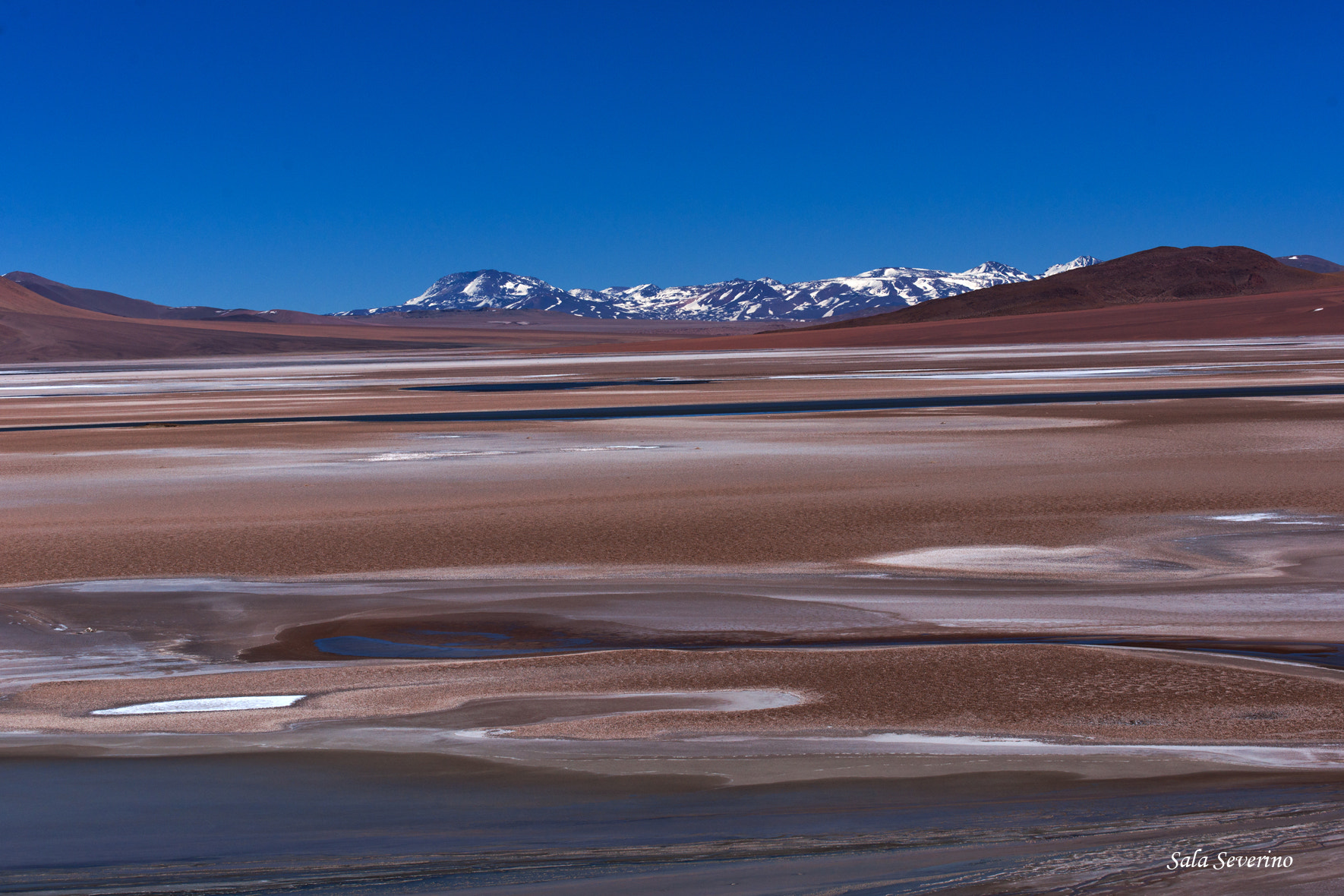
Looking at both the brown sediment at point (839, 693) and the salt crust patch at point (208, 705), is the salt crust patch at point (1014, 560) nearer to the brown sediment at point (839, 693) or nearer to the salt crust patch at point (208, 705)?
the brown sediment at point (839, 693)

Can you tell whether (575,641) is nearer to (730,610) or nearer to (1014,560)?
(730,610)

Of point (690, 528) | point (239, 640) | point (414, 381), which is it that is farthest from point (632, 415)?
point (414, 381)

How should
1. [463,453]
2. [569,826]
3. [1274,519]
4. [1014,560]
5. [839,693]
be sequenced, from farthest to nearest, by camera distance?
[463,453]
[1274,519]
[1014,560]
[839,693]
[569,826]

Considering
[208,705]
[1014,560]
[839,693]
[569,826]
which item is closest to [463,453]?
[1014,560]

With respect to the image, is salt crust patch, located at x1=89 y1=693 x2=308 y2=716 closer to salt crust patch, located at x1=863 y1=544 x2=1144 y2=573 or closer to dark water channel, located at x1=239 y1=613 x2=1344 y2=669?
dark water channel, located at x1=239 y1=613 x2=1344 y2=669

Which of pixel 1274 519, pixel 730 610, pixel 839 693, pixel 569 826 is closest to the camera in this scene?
pixel 569 826

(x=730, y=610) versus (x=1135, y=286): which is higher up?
(x=1135, y=286)

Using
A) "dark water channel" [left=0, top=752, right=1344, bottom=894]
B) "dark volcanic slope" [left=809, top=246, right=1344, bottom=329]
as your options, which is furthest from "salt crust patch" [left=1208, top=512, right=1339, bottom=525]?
"dark volcanic slope" [left=809, top=246, right=1344, bottom=329]
